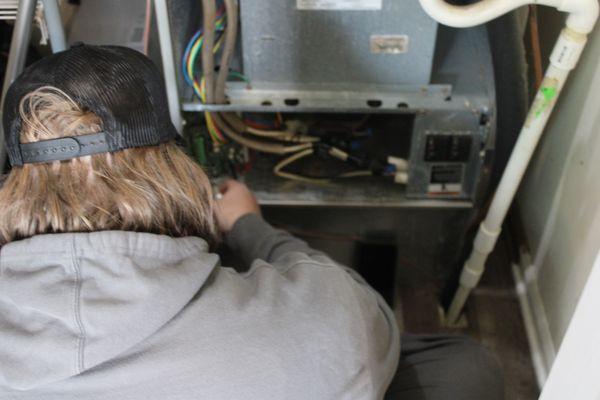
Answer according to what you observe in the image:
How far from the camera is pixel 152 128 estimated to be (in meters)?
0.67

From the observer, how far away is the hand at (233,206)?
994 millimetres

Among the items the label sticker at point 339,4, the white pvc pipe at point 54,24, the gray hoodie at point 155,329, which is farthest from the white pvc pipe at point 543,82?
the white pvc pipe at point 54,24

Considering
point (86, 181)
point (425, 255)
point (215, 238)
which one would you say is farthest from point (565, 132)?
point (86, 181)

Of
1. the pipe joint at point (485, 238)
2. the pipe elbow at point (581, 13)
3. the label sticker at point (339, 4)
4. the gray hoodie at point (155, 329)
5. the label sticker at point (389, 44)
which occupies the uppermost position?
the pipe elbow at point (581, 13)

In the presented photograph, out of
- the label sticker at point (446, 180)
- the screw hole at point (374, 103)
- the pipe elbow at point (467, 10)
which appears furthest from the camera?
the label sticker at point (446, 180)

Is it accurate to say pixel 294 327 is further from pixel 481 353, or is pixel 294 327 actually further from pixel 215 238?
pixel 481 353

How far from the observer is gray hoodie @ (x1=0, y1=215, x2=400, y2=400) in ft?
1.81

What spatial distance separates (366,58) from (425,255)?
0.54 meters

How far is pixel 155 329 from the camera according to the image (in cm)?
57

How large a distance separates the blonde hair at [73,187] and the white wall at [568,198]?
695 mm

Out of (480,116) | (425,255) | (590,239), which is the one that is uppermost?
(480,116)

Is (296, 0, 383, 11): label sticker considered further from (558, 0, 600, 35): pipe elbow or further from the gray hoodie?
the gray hoodie

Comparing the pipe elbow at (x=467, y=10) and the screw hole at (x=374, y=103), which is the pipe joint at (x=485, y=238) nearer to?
the screw hole at (x=374, y=103)

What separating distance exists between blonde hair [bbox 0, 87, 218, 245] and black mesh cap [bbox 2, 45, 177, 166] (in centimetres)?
1
